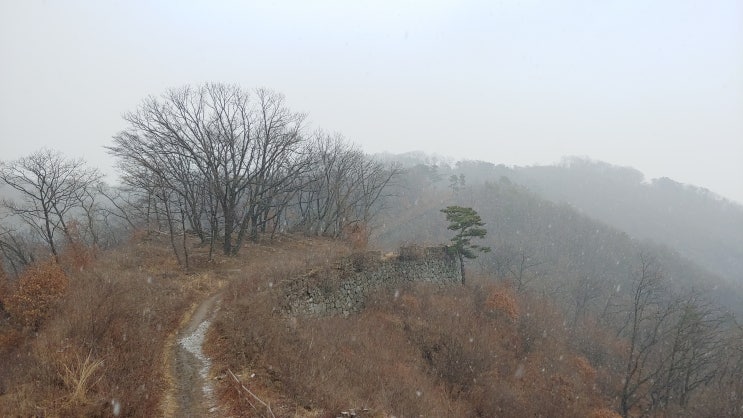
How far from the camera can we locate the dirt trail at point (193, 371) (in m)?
7.59

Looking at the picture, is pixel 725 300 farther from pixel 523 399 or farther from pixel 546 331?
pixel 523 399

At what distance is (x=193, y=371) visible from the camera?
8.97m

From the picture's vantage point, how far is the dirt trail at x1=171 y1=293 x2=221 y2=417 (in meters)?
7.59

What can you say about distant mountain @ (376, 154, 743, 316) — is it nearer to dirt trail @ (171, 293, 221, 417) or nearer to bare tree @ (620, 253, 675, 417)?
bare tree @ (620, 253, 675, 417)

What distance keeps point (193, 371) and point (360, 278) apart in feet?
38.4

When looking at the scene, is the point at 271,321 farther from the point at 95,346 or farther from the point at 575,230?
the point at 575,230

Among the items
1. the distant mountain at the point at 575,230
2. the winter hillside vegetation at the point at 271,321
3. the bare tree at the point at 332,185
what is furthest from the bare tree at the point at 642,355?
the bare tree at the point at 332,185

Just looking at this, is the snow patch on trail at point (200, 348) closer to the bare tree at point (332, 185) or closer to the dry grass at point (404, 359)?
the dry grass at point (404, 359)

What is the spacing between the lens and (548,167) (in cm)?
17375

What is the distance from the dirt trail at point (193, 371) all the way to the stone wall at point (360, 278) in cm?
310

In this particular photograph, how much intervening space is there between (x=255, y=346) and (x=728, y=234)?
158m

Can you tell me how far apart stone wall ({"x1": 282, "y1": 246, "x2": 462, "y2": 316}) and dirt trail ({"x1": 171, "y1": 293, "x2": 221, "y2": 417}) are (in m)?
3.10

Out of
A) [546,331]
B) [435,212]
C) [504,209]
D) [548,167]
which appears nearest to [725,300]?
[504,209]

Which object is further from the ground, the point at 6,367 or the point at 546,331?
the point at 6,367
